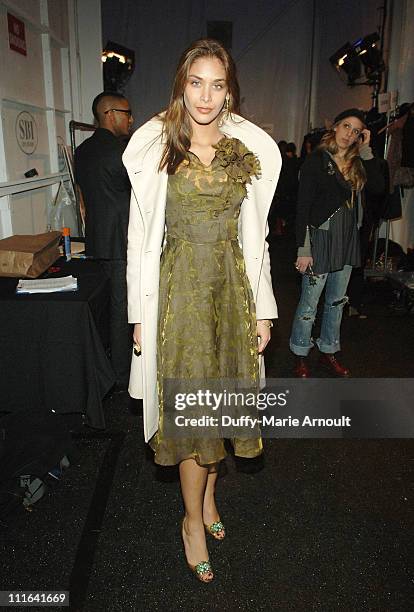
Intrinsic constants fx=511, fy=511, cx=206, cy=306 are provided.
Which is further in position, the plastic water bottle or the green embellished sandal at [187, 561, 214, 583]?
the plastic water bottle

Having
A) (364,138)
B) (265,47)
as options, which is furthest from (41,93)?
(265,47)

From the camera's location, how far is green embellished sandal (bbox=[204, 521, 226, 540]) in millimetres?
2078

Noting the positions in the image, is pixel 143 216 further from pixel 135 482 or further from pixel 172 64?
pixel 172 64

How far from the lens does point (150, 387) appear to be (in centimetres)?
182

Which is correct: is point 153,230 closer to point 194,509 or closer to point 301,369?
point 194,509

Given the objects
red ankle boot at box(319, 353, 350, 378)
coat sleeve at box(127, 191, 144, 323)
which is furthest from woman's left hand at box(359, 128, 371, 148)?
coat sleeve at box(127, 191, 144, 323)

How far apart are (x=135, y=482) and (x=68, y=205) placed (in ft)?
9.18

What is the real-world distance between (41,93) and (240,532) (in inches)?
153

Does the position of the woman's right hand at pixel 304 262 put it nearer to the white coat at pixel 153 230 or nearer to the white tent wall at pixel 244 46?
the white coat at pixel 153 230

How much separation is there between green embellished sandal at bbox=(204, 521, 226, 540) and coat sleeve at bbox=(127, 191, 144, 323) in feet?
3.13

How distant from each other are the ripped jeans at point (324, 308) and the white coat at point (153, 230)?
1.53 meters

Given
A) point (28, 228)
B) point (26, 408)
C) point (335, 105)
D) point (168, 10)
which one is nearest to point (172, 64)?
point (168, 10)

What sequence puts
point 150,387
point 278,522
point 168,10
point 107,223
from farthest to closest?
point 168,10, point 107,223, point 278,522, point 150,387

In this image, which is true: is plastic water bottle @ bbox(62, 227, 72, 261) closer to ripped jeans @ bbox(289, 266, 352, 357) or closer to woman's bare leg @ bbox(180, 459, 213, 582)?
ripped jeans @ bbox(289, 266, 352, 357)
